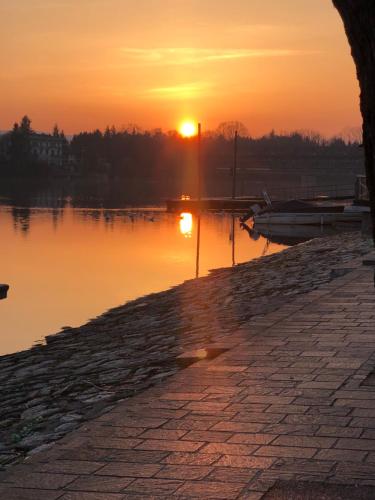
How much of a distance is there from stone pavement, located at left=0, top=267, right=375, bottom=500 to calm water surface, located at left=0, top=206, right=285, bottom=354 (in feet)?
28.2

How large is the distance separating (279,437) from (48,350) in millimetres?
7374

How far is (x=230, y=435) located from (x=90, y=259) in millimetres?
27198

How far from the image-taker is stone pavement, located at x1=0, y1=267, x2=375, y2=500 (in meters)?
4.11

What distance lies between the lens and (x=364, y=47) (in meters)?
3.18

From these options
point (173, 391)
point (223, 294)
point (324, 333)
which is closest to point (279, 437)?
point (173, 391)

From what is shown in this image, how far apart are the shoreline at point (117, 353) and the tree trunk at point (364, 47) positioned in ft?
10.5

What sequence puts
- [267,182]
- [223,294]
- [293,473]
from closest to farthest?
[293,473] < [223,294] < [267,182]

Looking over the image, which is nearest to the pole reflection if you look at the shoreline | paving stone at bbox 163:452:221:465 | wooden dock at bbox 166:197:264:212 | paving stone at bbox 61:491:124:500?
wooden dock at bbox 166:197:264:212

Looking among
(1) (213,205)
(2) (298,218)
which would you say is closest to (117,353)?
(2) (298,218)

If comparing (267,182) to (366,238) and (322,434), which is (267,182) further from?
(322,434)

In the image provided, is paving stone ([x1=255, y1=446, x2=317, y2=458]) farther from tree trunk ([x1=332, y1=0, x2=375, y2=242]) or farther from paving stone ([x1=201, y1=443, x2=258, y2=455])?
tree trunk ([x1=332, y1=0, x2=375, y2=242])

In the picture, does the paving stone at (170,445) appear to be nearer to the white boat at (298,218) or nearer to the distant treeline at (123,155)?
the white boat at (298,218)

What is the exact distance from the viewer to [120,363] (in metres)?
8.75

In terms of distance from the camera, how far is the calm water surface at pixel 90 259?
18786mm
